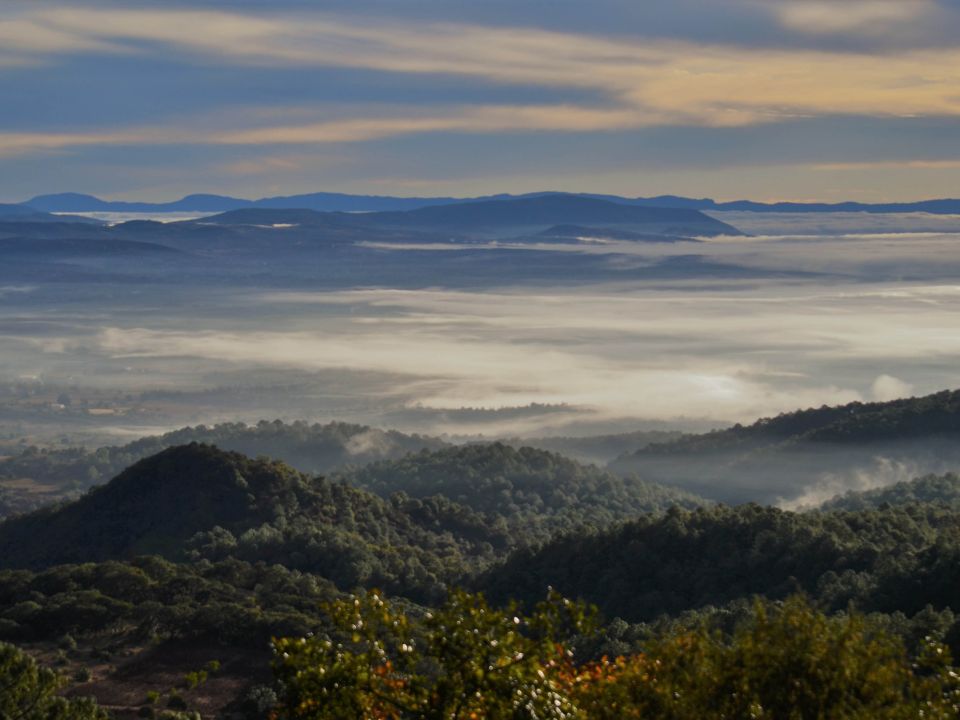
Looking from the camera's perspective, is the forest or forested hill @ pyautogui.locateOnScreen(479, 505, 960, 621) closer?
the forest

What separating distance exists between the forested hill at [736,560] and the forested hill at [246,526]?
10.1 m

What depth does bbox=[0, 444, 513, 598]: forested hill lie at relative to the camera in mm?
96562

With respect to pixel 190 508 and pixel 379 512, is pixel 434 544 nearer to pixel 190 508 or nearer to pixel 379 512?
pixel 379 512

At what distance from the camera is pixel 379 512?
386 ft

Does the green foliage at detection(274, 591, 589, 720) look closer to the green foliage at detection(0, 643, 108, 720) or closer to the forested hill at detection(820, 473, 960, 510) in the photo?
the green foliage at detection(0, 643, 108, 720)

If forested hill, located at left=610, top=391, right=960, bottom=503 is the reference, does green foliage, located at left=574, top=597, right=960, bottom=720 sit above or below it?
above

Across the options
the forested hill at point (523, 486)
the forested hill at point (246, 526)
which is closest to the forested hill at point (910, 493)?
the forested hill at point (523, 486)

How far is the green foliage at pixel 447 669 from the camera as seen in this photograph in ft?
68.0

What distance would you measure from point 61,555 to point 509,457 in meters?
75.7

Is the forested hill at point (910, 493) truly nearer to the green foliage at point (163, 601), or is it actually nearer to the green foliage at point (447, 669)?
the green foliage at point (163, 601)

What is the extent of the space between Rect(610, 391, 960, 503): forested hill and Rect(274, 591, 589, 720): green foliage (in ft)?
486

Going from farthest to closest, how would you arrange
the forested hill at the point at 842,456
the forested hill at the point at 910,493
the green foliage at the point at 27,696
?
the forested hill at the point at 842,456
the forested hill at the point at 910,493
the green foliage at the point at 27,696

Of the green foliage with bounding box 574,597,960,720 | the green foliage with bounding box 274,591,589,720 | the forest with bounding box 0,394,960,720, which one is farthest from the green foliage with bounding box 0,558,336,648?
the green foliage with bounding box 574,597,960,720

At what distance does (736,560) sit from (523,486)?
82.2m
